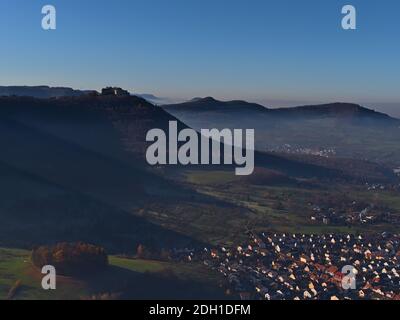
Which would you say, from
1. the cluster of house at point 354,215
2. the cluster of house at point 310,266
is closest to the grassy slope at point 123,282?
the cluster of house at point 310,266

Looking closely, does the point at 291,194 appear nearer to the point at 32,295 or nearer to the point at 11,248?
the point at 11,248

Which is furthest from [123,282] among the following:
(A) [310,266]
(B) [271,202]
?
(B) [271,202]

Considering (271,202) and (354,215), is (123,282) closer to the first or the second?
(354,215)

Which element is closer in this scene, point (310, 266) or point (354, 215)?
point (310, 266)

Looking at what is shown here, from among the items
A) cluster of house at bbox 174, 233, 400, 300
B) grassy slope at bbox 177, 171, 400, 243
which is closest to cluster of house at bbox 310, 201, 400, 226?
grassy slope at bbox 177, 171, 400, 243

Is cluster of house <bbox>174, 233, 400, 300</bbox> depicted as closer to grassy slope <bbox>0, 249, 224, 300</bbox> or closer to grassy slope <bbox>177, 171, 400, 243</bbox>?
grassy slope <bbox>0, 249, 224, 300</bbox>

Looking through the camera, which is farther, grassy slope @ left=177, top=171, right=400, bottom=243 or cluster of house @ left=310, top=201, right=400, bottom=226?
cluster of house @ left=310, top=201, right=400, bottom=226
